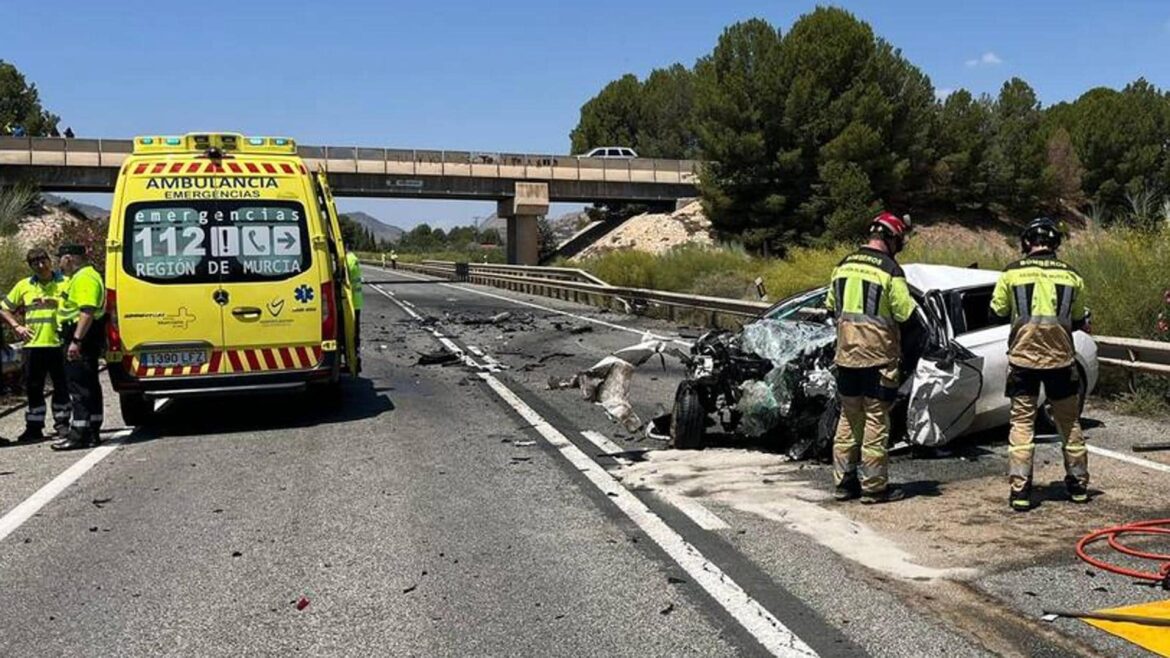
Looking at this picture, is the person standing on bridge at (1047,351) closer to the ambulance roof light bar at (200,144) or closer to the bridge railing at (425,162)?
the ambulance roof light bar at (200,144)

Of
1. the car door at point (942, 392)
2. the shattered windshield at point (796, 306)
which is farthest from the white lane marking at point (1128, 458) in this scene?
the shattered windshield at point (796, 306)

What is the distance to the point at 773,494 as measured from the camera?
6.60 metres

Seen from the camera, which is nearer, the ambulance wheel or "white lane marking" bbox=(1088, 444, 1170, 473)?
"white lane marking" bbox=(1088, 444, 1170, 473)

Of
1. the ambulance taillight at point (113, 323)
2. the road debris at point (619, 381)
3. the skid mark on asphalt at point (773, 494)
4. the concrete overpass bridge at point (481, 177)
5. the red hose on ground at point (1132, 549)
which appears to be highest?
the concrete overpass bridge at point (481, 177)

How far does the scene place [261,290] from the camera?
9.34 meters

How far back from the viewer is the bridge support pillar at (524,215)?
181 ft

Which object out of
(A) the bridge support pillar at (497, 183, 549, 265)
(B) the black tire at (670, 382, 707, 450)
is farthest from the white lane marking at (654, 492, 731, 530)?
(A) the bridge support pillar at (497, 183, 549, 265)

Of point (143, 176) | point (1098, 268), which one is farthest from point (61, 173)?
point (1098, 268)

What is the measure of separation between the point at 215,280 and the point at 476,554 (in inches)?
199

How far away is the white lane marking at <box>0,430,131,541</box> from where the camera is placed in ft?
20.5

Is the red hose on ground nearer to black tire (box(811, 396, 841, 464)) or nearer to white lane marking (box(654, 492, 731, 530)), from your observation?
white lane marking (box(654, 492, 731, 530))

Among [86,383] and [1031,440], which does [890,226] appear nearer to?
[1031,440]

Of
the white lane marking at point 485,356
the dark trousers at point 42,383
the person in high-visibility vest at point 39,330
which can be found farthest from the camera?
the white lane marking at point 485,356

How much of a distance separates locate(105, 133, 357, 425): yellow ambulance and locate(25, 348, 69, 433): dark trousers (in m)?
0.43
